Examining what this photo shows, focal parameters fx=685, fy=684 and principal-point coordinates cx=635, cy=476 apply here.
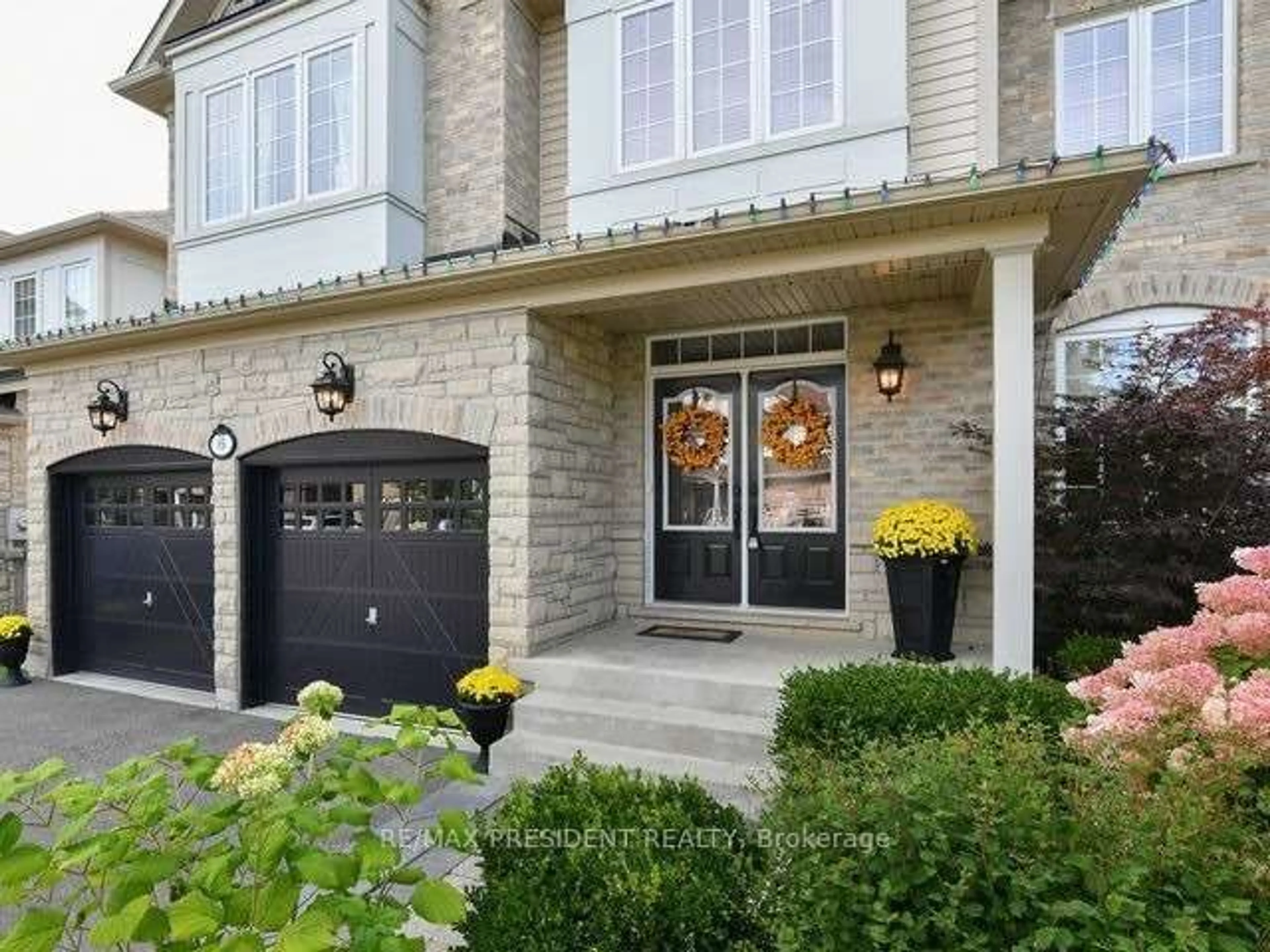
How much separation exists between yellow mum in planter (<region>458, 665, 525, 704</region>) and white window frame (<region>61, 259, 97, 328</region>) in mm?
11171

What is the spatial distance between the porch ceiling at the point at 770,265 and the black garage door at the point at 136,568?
1579 millimetres

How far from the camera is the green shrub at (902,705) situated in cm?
301

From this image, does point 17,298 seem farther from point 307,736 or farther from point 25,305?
point 307,736

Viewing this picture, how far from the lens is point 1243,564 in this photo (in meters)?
2.69


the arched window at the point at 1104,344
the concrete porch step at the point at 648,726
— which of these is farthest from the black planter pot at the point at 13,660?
the arched window at the point at 1104,344

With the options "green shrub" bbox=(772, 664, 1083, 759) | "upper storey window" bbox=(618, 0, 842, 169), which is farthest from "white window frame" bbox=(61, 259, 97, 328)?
"green shrub" bbox=(772, 664, 1083, 759)

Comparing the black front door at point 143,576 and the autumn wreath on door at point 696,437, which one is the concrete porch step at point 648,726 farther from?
the black front door at point 143,576

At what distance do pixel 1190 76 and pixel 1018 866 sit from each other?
7.83 metres

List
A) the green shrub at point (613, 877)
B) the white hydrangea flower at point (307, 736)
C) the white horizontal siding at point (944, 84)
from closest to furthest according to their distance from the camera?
the white hydrangea flower at point (307, 736), the green shrub at point (613, 877), the white horizontal siding at point (944, 84)

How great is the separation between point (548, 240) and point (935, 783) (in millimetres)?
4004

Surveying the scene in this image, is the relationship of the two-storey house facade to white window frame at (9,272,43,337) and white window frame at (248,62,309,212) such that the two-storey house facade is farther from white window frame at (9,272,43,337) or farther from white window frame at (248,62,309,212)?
white window frame at (9,272,43,337)

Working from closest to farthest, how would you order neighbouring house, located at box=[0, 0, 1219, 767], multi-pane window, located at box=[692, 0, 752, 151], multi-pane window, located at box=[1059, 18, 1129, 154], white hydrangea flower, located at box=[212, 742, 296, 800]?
white hydrangea flower, located at box=[212, 742, 296, 800] → neighbouring house, located at box=[0, 0, 1219, 767] → multi-pane window, located at box=[692, 0, 752, 151] → multi-pane window, located at box=[1059, 18, 1129, 154]

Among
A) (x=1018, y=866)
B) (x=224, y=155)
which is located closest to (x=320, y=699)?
(x=1018, y=866)

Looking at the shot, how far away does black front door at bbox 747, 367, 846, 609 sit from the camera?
5.62 metres
